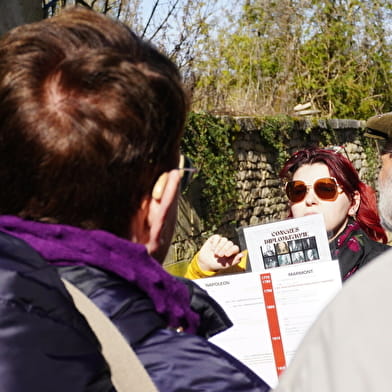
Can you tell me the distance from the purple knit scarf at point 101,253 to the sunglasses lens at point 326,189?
210 cm

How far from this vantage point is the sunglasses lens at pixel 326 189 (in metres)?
3.27

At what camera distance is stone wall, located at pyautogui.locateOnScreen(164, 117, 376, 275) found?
26.9ft

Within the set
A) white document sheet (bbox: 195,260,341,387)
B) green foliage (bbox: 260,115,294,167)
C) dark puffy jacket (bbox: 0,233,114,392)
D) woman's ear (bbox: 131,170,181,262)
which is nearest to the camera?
dark puffy jacket (bbox: 0,233,114,392)

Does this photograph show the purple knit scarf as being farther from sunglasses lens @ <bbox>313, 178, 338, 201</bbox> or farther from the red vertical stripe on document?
sunglasses lens @ <bbox>313, 178, 338, 201</bbox>

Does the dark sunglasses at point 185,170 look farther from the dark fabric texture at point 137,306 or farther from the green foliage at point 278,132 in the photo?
the green foliage at point 278,132

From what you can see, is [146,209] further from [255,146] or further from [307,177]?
[255,146]

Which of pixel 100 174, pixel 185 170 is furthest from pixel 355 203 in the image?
pixel 100 174

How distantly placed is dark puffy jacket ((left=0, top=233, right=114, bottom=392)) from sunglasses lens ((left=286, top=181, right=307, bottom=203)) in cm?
239

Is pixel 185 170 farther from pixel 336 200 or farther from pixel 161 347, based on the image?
pixel 336 200

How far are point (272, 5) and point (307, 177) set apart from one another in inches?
607

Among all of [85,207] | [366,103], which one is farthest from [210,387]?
[366,103]

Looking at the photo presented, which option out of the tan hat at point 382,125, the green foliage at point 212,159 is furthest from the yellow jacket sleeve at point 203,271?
the green foliage at point 212,159

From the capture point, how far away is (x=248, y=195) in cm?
1014

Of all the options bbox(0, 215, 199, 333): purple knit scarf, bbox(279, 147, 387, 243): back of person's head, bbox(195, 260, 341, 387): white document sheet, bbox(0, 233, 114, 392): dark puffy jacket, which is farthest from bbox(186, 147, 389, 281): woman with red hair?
bbox(0, 233, 114, 392): dark puffy jacket
